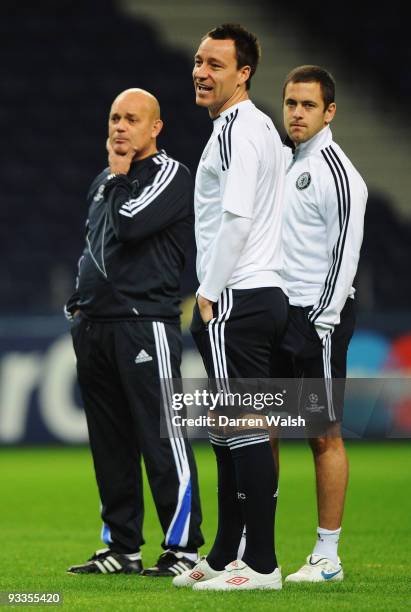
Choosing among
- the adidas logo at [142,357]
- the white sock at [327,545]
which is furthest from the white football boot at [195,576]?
the adidas logo at [142,357]

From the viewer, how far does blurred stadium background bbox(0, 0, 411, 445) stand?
554 inches

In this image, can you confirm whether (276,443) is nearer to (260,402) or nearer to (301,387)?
(301,387)

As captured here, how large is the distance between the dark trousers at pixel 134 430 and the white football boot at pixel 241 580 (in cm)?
59

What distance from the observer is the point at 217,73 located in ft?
14.2

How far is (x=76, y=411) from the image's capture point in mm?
10914

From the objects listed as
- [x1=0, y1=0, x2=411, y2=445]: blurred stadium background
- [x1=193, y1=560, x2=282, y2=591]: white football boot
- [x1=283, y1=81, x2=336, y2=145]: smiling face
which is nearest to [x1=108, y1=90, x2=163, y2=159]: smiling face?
[x1=283, y1=81, x2=336, y2=145]: smiling face

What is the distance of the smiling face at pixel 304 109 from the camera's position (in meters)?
4.83

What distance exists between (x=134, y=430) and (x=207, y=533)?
1.59 meters

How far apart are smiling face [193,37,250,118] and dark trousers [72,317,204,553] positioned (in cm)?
94

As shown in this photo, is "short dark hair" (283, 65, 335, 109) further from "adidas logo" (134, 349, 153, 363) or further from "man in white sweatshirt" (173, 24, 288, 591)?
"adidas logo" (134, 349, 153, 363)

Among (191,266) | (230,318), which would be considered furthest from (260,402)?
(191,266)

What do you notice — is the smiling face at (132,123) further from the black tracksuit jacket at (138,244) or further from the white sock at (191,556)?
the white sock at (191,556)

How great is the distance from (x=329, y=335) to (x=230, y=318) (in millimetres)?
580

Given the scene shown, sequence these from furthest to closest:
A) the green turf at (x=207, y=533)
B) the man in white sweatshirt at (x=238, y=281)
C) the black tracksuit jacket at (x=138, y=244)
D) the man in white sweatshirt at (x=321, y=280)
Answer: the black tracksuit jacket at (x=138, y=244)
the man in white sweatshirt at (x=321, y=280)
the man in white sweatshirt at (x=238, y=281)
the green turf at (x=207, y=533)
